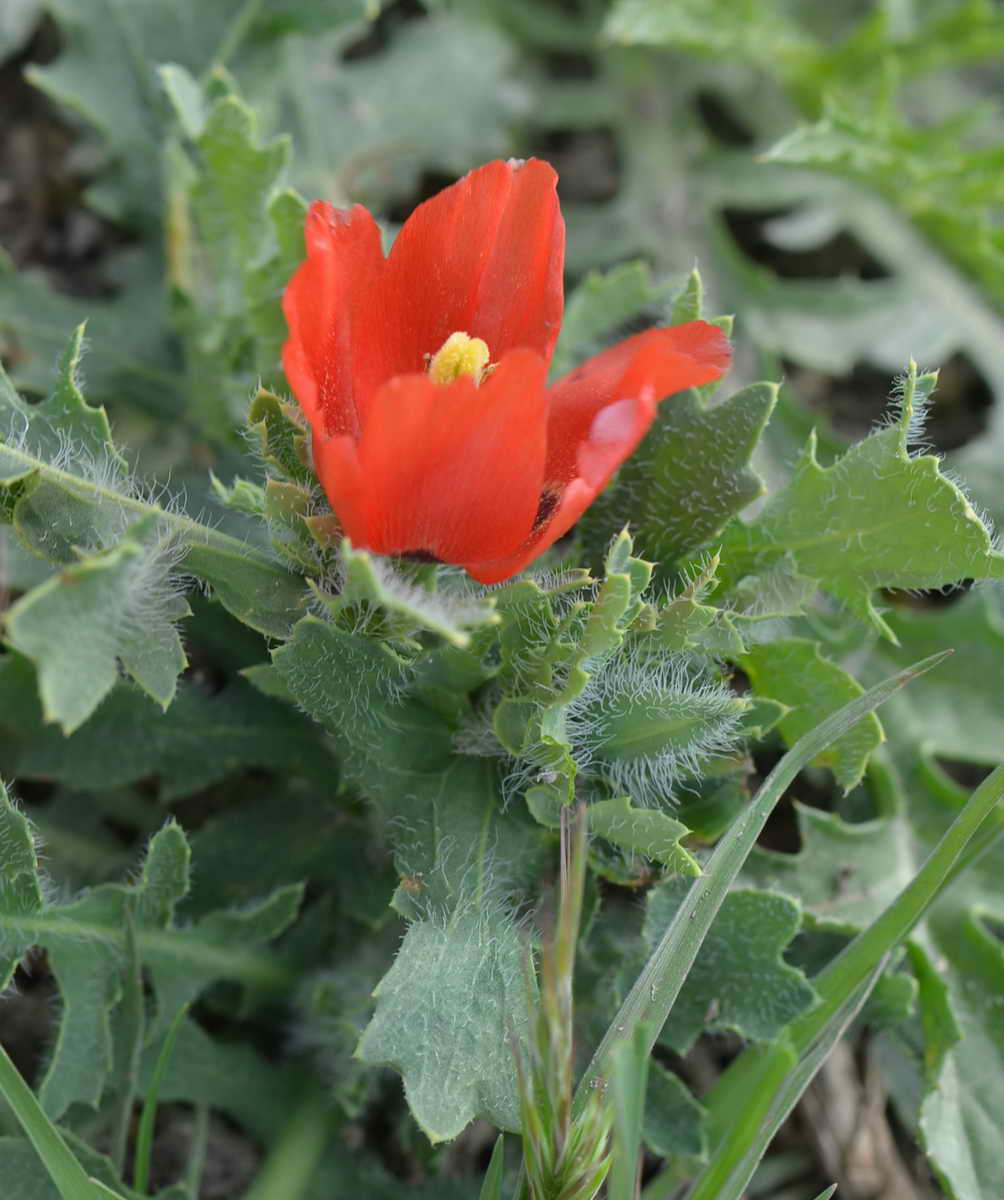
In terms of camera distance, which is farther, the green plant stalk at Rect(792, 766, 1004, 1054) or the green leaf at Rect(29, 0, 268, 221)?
the green leaf at Rect(29, 0, 268, 221)

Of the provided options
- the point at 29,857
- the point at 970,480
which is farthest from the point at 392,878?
the point at 970,480

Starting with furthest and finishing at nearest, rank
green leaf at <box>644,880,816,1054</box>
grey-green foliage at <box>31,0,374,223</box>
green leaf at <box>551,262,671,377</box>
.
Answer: grey-green foliage at <box>31,0,374,223</box>, green leaf at <box>551,262,671,377</box>, green leaf at <box>644,880,816,1054</box>

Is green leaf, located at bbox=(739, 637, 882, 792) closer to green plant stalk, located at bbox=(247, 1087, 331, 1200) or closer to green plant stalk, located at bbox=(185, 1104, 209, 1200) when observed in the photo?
green plant stalk, located at bbox=(247, 1087, 331, 1200)

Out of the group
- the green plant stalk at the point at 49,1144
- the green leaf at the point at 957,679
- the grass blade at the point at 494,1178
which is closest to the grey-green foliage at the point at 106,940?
the green plant stalk at the point at 49,1144

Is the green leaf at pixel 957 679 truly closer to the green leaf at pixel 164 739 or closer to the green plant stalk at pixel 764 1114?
the green plant stalk at pixel 764 1114

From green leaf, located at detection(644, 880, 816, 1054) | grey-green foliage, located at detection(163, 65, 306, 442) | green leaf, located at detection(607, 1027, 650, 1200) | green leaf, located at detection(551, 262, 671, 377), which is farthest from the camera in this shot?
green leaf, located at detection(551, 262, 671, 377)

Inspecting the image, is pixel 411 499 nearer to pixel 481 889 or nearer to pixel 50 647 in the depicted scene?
pixel 50 647

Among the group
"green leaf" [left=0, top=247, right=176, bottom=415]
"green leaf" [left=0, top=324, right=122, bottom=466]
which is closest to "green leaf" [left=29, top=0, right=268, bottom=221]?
"green leaf" [left=0, top=247, right=176, bottom=415]
